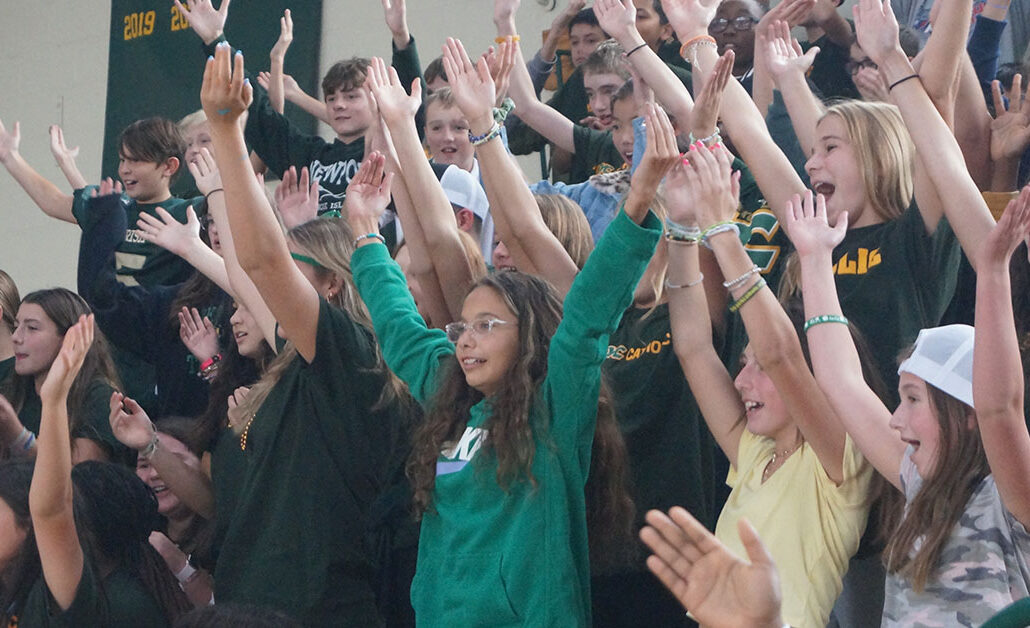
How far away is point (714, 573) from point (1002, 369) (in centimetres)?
64

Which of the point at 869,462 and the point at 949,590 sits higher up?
the point at 869,462

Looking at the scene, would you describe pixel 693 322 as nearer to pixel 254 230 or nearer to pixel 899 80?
pixel 899 80

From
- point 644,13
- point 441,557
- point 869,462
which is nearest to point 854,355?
point 869,462

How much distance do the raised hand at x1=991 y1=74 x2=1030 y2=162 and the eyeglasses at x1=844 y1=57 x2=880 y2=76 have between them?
61cm

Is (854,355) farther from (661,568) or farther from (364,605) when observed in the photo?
(364,605)

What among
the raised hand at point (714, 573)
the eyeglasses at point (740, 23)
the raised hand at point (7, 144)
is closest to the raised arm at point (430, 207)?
the raised hand at point (714, 573)

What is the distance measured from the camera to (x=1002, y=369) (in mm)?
2072

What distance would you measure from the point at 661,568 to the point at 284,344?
4.96ft

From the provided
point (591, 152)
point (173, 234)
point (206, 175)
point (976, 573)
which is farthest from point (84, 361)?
point (976, 573)

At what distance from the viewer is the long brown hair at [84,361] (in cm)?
392

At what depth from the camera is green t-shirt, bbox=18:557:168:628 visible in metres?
2.98

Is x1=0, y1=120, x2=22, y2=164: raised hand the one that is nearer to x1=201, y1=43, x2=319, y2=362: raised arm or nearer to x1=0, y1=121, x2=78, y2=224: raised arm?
x1=0, y1=121, x2=78, y2=224: raised arm

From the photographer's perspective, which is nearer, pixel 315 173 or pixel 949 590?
pixel 949 590

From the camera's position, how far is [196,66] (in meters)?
7.54
